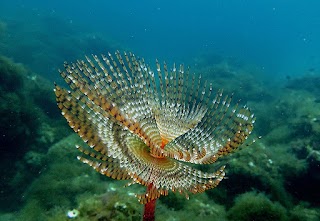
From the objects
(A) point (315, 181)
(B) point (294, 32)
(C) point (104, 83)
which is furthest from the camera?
(B) point (294, 32)

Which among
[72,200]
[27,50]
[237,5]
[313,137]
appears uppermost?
[237,5]

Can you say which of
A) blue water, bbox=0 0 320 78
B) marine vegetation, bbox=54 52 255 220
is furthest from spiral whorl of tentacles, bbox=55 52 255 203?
blue water, bbox=0 0 320 78

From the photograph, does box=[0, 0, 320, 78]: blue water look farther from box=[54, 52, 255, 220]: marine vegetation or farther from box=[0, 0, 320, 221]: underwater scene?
box=[54, 52, 255, 220]: marine vegetation

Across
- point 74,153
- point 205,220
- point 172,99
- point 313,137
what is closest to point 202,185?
point 172,99

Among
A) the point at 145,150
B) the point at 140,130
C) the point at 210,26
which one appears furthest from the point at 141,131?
the point at 210,26

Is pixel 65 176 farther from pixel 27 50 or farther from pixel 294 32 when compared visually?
pixel 294 32

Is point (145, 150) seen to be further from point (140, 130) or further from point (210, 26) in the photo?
point (210, 26)
